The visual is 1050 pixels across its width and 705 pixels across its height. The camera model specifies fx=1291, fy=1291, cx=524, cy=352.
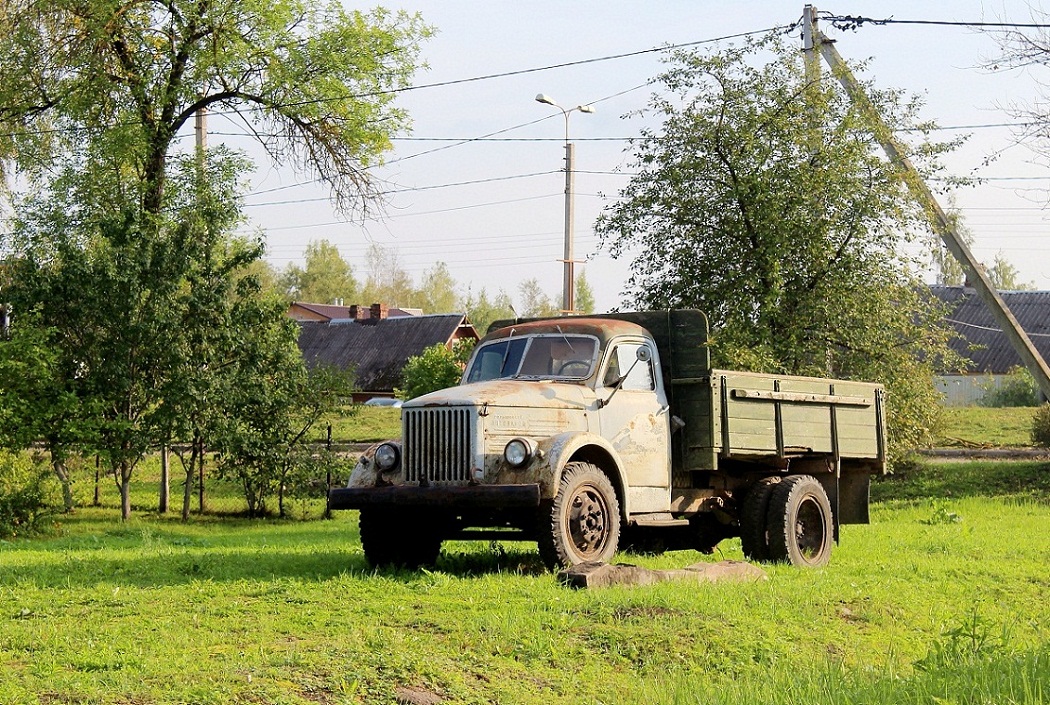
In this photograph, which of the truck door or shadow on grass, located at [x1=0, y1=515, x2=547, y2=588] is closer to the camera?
shadow on grass, located at [x1=0, y1=515, x2=547, y2=588]

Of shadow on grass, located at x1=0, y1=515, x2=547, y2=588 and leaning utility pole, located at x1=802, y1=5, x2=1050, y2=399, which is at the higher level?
leaning utility pole, located at x1=802, y1=5, x2=1050, y2=399

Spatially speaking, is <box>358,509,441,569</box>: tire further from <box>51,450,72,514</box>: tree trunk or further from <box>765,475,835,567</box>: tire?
<box>51,450,72,514</box>: tree trunk

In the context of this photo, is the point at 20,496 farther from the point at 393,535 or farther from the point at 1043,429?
the point at 1043,429

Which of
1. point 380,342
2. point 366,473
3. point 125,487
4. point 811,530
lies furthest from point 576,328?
point 380,342

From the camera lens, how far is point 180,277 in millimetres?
22109

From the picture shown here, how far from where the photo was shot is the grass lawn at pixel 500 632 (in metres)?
7.36

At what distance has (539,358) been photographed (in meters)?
12.9

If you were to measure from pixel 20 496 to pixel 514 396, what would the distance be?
1112 cm

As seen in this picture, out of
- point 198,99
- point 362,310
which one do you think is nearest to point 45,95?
point 198,99

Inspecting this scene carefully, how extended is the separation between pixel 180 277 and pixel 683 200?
8.63 m

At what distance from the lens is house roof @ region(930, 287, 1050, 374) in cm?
6159

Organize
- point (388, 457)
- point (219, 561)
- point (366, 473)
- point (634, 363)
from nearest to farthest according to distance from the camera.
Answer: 1. point (388, 457)
2. point (366, 473)
3. point (219, 561)
4. point (634, 363)

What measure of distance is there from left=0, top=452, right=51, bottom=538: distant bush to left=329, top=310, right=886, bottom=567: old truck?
9684 millimetres

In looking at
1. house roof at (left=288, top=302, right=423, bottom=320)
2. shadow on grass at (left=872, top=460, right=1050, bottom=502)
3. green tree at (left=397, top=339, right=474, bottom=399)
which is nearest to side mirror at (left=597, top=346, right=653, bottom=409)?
green tree at (left=397, top=339, right=474, bottom=399)
